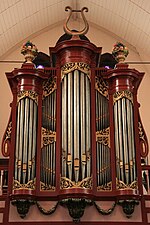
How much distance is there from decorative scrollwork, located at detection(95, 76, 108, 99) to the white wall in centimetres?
398

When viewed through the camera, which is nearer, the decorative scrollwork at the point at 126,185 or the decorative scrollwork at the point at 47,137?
the decorative scrollwork at the point at 126,185

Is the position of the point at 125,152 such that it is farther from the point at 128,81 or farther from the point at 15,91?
the point at 15,91

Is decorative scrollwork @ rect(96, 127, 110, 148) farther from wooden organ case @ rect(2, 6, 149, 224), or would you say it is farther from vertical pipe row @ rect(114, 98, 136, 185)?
vertical pipe row @ rect(114, 98, 136, 185)

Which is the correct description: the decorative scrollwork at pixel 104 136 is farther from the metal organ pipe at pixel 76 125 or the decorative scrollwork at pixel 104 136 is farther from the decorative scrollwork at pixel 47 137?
the decorative scrollwork at pixel 47 137

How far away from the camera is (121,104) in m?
7.88

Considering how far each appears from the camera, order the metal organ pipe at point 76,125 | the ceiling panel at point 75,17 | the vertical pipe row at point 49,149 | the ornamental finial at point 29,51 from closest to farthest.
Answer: the metal organ pipe at point 76,125 → the vertical pipe row at point 49,149 → the ornamental finial at point 29,51 → the ceiling panel at point 75,17

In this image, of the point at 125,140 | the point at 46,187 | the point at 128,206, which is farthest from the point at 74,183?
the point at 125,140

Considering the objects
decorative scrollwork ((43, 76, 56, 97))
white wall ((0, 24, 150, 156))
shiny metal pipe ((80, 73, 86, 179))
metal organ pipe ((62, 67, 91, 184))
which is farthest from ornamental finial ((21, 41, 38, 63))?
white wall ((0, 24, 150, 156))

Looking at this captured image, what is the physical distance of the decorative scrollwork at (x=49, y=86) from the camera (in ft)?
26.5

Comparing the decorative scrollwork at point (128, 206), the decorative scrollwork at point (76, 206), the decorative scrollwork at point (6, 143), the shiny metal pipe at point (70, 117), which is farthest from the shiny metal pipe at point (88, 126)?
the decorative scrollwork at point (6, 143)

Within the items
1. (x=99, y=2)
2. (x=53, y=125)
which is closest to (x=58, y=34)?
(x=99, y=2)

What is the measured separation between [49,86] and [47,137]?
974 millimetres

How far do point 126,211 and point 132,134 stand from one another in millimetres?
1285

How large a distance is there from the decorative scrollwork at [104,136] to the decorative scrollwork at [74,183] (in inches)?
28.1
